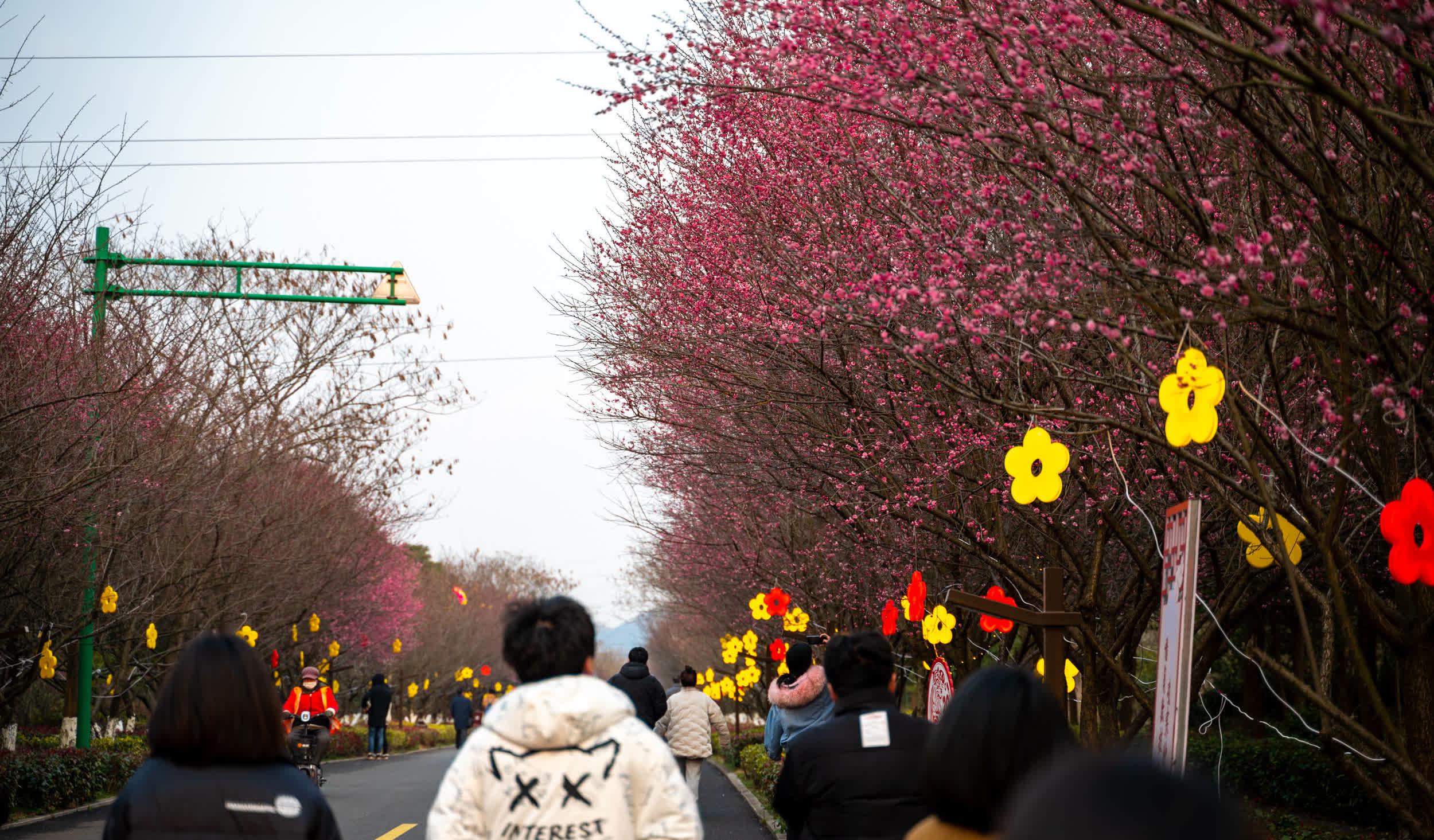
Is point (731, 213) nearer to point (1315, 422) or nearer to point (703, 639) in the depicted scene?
point (1315, 422)

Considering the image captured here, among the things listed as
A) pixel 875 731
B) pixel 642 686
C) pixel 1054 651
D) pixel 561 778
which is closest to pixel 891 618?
pixel 642 686

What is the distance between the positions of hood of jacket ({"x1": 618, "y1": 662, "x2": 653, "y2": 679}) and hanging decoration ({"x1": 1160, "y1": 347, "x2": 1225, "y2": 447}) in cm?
779

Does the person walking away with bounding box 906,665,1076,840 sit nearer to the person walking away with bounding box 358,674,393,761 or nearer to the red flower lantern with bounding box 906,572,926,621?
the red flower lantern with bounding box 906,572,926,621

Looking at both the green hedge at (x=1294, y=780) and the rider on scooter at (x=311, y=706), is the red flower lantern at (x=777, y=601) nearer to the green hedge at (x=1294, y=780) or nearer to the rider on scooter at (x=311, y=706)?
the green hedge at (x=1294, y=780)

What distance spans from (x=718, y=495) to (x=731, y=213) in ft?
38.1

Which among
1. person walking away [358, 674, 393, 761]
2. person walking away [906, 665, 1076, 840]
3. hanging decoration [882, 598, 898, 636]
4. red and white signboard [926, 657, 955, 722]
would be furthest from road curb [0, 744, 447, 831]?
person walking away [358, 674, 393, 761]

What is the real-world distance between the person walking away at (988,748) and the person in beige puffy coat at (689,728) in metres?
11.0

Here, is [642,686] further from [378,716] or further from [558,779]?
[378,716]

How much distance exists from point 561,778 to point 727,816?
49.6 feet

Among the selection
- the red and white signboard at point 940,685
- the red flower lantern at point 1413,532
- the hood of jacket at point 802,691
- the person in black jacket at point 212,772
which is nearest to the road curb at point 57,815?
the hood of jacket at point 802,691

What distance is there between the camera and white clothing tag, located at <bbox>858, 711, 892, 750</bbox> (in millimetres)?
5156

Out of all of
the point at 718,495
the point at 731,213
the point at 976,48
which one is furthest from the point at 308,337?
the point at 976,48

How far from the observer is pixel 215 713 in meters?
3.86

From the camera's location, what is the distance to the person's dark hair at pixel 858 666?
17.6 ft
